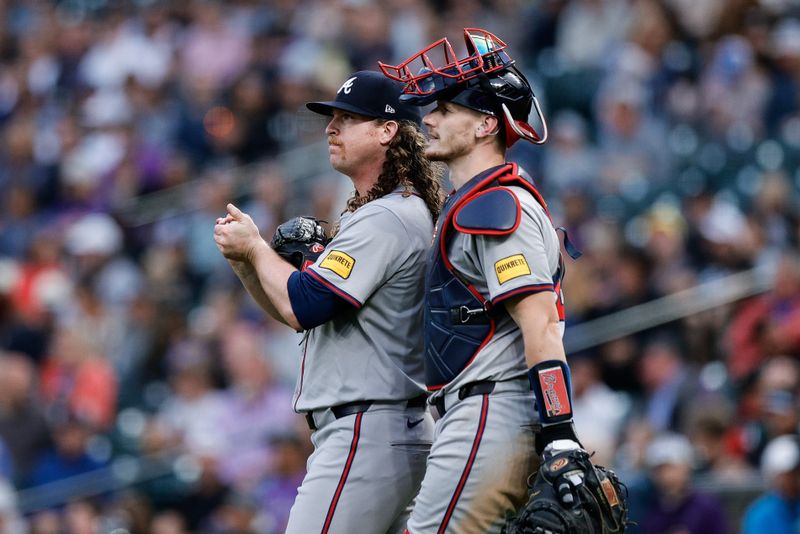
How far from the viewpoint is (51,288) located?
12.2 metres

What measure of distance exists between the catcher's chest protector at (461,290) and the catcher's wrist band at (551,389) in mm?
267

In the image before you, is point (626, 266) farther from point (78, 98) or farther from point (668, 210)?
point (78, 98)

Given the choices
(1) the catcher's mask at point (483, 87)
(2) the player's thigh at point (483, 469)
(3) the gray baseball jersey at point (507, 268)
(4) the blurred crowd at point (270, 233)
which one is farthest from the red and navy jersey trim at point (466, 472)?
(4) the blurred crowd at point (270, 233)

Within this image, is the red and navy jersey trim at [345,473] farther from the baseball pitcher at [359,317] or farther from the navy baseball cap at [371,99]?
the navy baseball cap at [371,99]

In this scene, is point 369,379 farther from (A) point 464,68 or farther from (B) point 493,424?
(A) point 464,68

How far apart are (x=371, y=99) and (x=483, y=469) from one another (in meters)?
1.39

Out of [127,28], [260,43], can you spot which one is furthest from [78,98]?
[260,43]

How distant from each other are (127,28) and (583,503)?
12.5 metres

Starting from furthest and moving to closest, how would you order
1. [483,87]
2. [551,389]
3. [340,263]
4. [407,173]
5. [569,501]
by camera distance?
[407,173]
[340,263]
[483,87]
[551,389]
[569,501]

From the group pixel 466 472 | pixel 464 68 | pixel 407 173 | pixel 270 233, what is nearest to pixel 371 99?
pixel 407 173

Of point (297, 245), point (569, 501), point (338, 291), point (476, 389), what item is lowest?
point (569, 501)

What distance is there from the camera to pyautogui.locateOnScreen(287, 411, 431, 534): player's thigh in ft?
14.8

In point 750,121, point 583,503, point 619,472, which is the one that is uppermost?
point 750,121

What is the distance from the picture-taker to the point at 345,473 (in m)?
4.54
